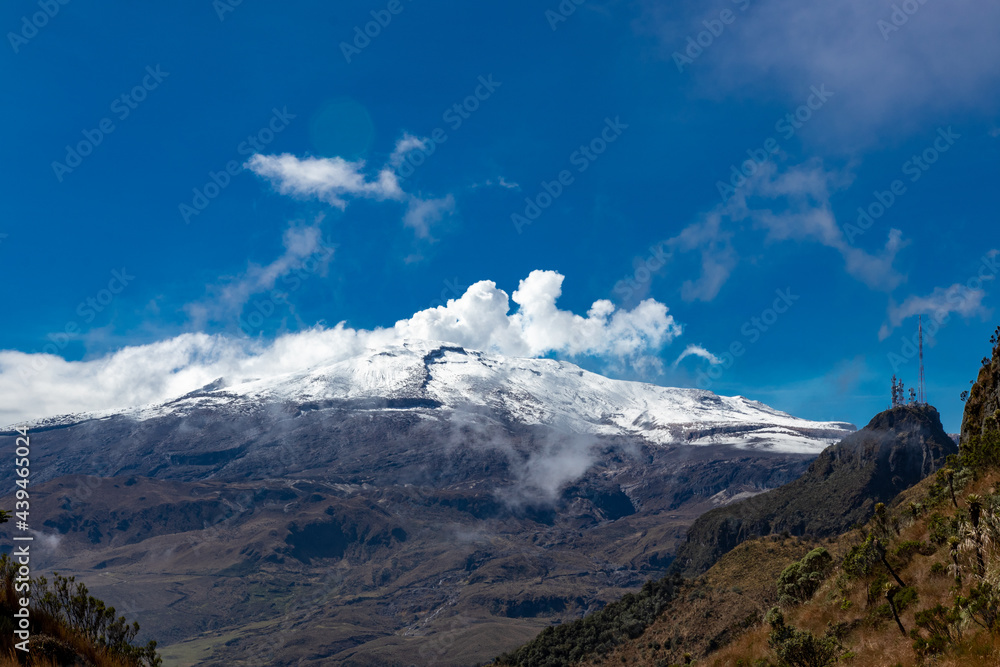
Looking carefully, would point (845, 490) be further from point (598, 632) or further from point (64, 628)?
point (64, 628)

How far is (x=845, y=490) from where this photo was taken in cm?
15888

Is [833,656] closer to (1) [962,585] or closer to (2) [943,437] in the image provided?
(1) [962,585]

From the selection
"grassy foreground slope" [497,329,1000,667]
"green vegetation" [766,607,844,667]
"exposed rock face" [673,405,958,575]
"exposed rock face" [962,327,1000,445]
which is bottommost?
"green vegetation" [766,607,844,667]

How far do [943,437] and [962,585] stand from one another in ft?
567

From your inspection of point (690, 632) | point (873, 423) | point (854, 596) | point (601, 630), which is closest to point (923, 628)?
point (854, 596)

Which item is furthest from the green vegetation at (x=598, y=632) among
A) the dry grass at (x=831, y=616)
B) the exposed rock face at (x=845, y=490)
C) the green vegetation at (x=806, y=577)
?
the exposed rock face at (x=845, y=490)

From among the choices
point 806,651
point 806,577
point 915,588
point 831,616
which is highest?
point 806,577

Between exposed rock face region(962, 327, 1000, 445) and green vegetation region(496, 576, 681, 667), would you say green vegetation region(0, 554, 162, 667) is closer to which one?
exposed rock face region(962, 327, 1000, 445)

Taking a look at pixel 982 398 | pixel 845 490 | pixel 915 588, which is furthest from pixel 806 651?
pixel 845 490

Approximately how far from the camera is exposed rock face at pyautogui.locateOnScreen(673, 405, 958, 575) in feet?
502

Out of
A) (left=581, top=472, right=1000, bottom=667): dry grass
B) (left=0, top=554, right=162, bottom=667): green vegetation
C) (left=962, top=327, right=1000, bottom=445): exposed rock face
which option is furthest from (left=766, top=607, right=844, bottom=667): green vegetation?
(left=0, top=554, right=162, bottom=667): green vegetation

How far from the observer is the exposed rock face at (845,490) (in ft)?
502

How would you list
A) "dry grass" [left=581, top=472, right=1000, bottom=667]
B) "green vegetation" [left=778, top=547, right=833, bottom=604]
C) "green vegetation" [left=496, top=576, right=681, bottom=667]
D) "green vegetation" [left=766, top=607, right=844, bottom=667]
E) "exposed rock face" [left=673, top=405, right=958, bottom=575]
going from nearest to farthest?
"dry grass" [left=581, top=472, right=1000, bottom=667], "green vegetation" [left=766, top=607, right=844, bottom=667], "green vegetation" [left=778, top=547, right=833, bottom=604], "green vegetation" [left=496, top=576, right=681, bottom=667], "exposed rock face" [left=673, top=405, right=958, bottom=575]

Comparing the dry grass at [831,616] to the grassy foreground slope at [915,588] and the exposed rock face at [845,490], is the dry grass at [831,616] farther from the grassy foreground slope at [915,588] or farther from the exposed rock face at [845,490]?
the exposed rock face at [845,490]
